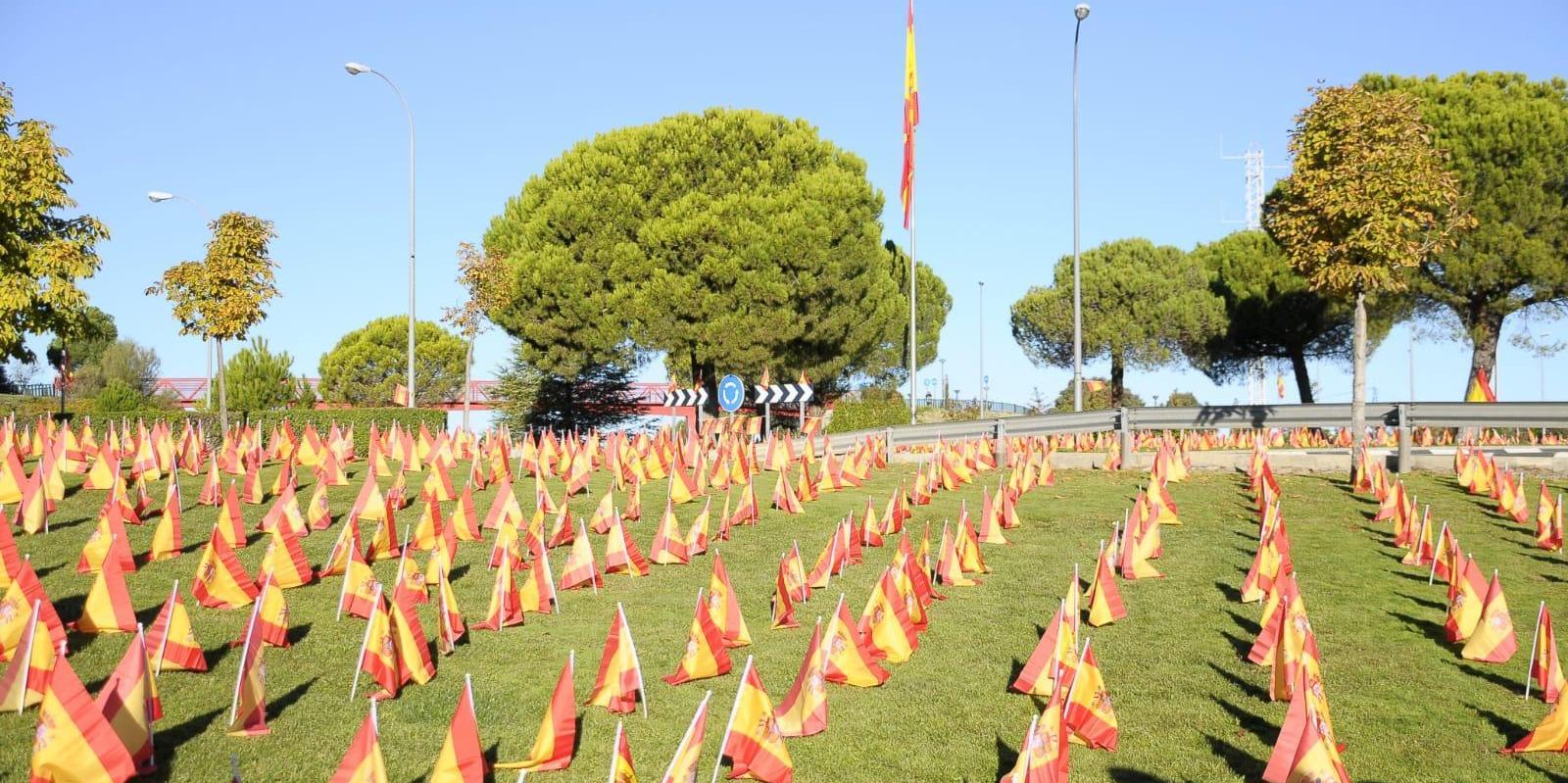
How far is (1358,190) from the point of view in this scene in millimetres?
17859

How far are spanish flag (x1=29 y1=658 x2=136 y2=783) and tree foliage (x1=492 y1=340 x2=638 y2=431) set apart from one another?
1493 inches

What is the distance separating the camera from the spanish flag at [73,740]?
5.82m

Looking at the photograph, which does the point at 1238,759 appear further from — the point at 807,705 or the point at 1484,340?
the point at 1484,340

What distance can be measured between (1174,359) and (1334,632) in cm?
5220

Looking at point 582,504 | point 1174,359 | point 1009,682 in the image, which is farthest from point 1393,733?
point 1174,359

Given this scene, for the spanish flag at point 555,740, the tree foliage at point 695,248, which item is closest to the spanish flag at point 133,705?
the spanish flag at point 555,740

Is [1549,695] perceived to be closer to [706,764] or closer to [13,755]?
[706,764]

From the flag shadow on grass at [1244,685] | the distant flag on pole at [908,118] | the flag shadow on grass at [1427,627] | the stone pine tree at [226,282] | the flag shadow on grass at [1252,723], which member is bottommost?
the flag shadow on grass at [1252,723]

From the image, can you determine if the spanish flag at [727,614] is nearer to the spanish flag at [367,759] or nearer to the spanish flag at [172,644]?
the spanish flag at [172,644]

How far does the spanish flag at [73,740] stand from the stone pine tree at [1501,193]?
37.3 metres

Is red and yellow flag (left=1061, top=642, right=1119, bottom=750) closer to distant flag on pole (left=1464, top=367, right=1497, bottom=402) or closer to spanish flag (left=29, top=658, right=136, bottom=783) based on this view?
spanish flag (left=29, top=658, right=136, bottom=783)

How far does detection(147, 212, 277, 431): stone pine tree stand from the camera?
26562 mm

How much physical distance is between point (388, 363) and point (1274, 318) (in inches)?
2250


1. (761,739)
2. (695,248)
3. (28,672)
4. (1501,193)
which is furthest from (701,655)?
(1501,193)
